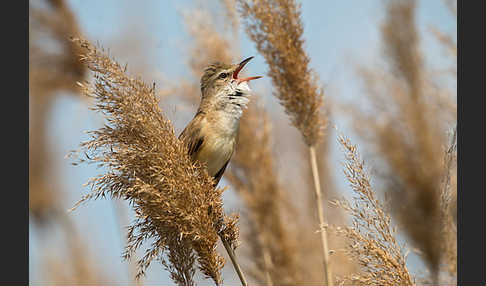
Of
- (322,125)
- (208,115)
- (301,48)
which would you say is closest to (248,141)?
(208,115)

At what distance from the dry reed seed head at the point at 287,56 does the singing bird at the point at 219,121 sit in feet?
0.66

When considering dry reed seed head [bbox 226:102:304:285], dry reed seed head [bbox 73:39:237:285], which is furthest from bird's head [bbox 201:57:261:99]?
dry reed seed head [bbox 73:39:237:285]

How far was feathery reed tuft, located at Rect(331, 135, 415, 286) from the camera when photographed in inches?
66.9

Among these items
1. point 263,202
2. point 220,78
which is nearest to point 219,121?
point 220,78

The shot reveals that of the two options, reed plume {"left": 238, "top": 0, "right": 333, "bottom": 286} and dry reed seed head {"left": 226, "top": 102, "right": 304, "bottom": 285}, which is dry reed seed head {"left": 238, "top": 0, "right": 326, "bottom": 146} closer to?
reed plume {"left": 238, "top": 0, "right": 333, "bottom": 286}

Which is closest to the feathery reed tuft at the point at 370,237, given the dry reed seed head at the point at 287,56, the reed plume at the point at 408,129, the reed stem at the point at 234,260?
the reed stem at the point at 234,260

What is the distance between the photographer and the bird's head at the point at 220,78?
2.91 metres

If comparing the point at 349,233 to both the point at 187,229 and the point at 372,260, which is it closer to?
the point at 372,260

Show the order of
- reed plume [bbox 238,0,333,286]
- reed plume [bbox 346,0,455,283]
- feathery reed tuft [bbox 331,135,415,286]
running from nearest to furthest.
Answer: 1. feathery reed tuft [bbox 331,135,415,286]
2. reed plume [bbox 238,0,333,286]
3. reed plume [bbox 346,0,455,283]

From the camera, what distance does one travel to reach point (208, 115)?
2869 mm

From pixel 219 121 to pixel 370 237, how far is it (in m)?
1.32

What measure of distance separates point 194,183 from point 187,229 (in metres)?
0.16

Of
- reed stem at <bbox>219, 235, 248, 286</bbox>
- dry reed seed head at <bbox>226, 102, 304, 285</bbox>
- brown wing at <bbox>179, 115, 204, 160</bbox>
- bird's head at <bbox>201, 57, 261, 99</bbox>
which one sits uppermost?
bird's head at <bbox>201, 57, 261, 99</bbox>

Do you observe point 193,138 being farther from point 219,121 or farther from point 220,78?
point 220,78
